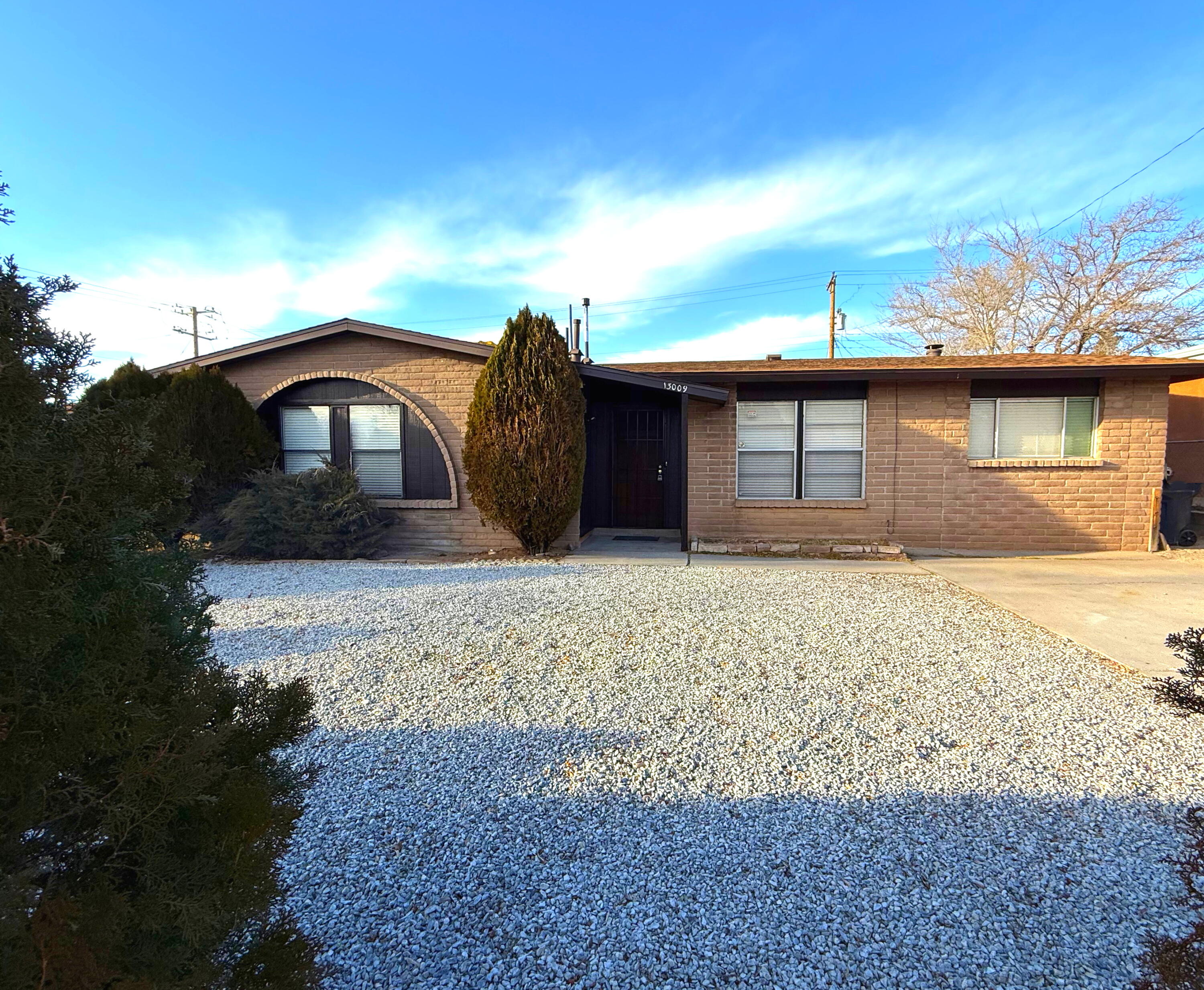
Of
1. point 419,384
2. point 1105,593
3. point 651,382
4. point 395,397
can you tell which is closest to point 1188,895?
point 1105,593

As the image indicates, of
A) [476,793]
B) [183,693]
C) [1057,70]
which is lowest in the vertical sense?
[476,793]

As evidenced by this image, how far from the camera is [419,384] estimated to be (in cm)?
958

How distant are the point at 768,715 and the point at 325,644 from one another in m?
3.47

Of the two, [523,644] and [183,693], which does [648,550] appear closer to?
[523,644]

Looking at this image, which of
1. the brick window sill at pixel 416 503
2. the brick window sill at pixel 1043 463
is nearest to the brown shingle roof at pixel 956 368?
the brick window sill at pixel 1043 463

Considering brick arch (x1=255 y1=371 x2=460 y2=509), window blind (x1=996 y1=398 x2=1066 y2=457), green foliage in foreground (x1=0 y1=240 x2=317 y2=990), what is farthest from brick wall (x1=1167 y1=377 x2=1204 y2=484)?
green foliage in foreground (x1=0 y1=240 x2=317 y2=990)

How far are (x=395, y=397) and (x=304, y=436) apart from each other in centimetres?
178

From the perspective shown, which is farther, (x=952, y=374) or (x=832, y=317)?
(x=832, y=317)

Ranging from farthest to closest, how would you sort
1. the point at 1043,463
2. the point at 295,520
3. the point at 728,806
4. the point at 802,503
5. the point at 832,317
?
the point at 832,317, the point at 802,503, the point at 1043,463, the point at 295,520, the point at 728,806

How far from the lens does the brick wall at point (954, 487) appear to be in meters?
9.24

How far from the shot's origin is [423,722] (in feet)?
11.7

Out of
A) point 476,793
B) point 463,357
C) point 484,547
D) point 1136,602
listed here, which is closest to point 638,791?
point 476,793

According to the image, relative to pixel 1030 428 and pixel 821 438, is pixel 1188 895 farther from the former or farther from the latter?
pixel 1030 428

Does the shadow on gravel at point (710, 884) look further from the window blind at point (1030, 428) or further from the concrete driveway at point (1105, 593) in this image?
the window blind at point (1030, 428)
